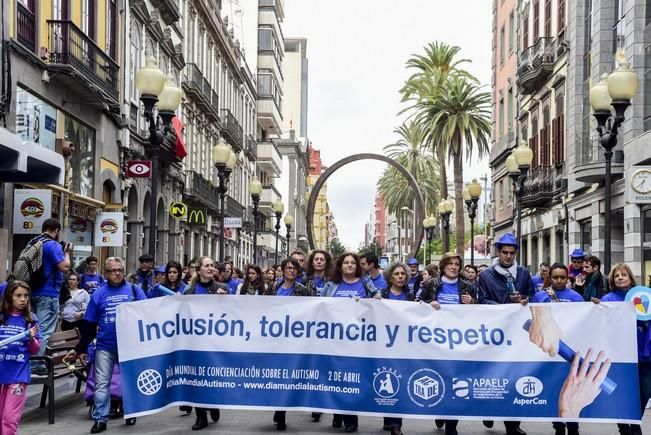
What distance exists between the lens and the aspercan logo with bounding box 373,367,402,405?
29.6ft

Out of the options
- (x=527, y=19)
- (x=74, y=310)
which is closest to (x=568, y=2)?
(x=527, y=19)

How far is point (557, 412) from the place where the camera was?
876cm

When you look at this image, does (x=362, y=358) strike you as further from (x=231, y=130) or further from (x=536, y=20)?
(x=231, y=130)

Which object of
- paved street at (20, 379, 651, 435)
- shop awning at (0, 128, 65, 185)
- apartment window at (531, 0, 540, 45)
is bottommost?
paved street at (20, 379, 651, 435)

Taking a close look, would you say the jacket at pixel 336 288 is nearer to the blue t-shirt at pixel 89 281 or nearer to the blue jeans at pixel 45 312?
the blue jeans at pixel 45 312

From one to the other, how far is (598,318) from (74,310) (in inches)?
318

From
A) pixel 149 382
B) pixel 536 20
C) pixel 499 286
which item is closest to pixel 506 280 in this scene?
pixel 499 286

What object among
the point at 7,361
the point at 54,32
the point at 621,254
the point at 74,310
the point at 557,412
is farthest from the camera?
the point at 621,254

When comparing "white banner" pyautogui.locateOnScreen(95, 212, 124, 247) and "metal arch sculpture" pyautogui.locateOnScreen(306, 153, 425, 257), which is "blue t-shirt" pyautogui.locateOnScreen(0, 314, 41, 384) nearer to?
"white banner" pyautogui.locateOnScreen(95, 212, 124, 247)

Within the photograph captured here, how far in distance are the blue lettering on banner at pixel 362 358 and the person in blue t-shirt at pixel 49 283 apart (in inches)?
98.6

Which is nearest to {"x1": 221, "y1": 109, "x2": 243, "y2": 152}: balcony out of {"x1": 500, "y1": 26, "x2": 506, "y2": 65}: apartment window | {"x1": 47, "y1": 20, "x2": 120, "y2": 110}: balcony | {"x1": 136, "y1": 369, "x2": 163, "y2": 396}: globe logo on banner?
{"x1": 500, "y1": 26, "x2": 506, "y2": 65}: apartment window

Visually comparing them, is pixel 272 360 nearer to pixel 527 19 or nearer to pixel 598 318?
pixel 598 318

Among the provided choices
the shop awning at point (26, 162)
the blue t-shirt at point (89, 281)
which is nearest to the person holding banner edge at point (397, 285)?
the shop awning at point (26, 162)

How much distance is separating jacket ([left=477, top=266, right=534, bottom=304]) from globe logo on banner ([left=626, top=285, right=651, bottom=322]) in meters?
1.16
